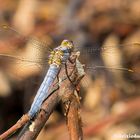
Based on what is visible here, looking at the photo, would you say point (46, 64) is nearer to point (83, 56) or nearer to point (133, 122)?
point (83, 56)

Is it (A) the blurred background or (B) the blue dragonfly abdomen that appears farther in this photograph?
(A) the blurred background

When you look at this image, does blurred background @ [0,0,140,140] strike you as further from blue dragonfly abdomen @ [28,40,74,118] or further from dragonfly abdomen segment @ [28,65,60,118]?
dragonfly abdomen segment @ [28,65,60,118]

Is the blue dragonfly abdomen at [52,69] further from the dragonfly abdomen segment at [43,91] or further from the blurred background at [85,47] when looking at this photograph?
the blurred background at [85,47]

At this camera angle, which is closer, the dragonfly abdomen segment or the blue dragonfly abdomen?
the dragonfly abdomen segment

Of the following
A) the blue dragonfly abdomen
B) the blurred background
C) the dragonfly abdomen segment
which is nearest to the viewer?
the dragonfly abdomen segment

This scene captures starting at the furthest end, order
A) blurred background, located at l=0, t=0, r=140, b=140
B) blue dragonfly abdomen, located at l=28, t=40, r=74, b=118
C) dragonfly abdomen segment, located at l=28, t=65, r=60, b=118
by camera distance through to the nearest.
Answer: blurred background, located at l=0, t=0, r=140, b=140 < blue dragonfly abdomen, located at l=28, t=40, r=74, b=118 < dragonfly abdomen segment, located at l=28, t=65, r=60, b=118

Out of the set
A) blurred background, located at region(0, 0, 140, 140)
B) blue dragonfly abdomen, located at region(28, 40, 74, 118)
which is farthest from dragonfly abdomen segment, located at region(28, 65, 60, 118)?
blurred background, located at region(0, 0, 140, 140)

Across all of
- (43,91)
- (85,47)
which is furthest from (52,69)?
(85,47)

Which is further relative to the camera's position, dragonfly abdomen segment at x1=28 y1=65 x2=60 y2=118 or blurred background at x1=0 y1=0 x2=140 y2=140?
blurred background at x1=0 y1=0 x2=140 y2=140

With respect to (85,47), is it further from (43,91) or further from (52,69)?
(43,91)
